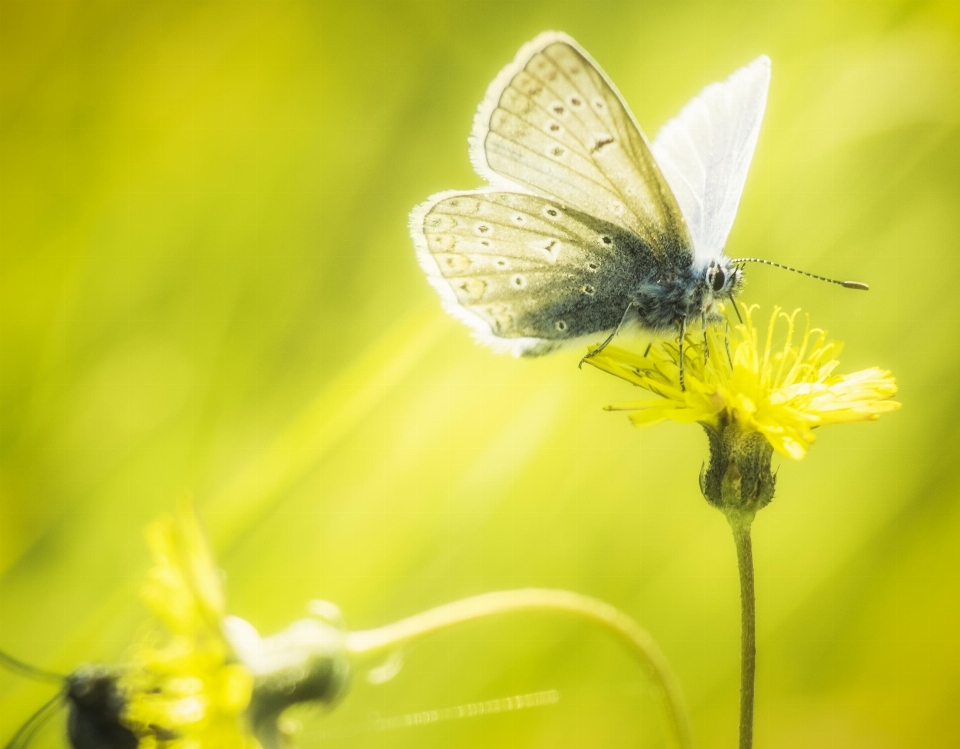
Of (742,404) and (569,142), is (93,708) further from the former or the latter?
(569,142)

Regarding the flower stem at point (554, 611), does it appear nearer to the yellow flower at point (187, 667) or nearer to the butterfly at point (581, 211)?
the yellow flower at point (187, 667)

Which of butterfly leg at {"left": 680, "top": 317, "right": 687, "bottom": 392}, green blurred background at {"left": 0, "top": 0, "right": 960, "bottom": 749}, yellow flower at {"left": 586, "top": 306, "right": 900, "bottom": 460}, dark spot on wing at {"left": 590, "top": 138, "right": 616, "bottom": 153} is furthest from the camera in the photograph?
green blurred background at {"left": 0, "top": 0, "right": 960, "bottom": 749}

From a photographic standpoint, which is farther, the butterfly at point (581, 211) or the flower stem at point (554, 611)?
the butterfly at point (581, 211)

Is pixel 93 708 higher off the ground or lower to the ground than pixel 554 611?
higher

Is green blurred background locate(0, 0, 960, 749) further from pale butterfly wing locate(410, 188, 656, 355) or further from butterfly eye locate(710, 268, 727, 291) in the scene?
butterfly eye locate(710, 268, 727, 291)

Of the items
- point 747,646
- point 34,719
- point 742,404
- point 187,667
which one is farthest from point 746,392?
point 34,719

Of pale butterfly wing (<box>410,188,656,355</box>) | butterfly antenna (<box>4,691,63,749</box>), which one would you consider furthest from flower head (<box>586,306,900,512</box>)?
butterfly antenna (<box>4,691,63,749</box>)

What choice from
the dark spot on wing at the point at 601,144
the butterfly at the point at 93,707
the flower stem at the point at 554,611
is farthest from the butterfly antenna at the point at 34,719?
the dark spot on wing at the point at 601,144
